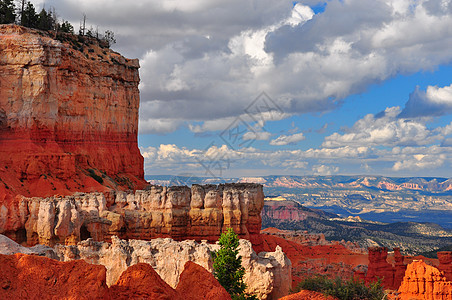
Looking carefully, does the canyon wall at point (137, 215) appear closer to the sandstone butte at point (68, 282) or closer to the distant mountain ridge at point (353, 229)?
the sandstone butte at point (68, 282)

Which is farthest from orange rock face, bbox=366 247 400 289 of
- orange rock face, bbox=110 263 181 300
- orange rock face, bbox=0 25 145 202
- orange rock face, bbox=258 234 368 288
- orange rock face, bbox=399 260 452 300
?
orange rock face, bbox=110 263 181 300

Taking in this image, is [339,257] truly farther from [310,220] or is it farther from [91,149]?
[310,220]

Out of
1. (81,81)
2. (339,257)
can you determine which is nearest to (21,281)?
(81,81)

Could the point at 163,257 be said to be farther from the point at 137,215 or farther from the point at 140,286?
the point at 137,215

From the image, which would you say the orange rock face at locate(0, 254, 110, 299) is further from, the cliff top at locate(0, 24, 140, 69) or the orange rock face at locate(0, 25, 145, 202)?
the cliff top at locate(0, 24, 140, 69)

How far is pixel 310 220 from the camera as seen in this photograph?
150 m

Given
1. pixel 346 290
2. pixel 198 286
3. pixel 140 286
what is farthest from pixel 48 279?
pixel 346 290

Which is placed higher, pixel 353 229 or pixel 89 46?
pixel 89 46

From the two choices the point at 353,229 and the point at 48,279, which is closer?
the point at 48,279

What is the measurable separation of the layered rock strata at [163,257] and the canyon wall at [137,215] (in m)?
8.92

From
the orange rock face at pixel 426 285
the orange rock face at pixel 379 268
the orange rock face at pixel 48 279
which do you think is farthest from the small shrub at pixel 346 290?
the orange rock face at pixel 379 268

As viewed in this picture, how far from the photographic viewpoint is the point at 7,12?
Result: 6956cm

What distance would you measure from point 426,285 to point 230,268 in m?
15.7

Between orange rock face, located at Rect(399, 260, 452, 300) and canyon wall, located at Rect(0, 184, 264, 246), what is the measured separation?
43.2 feet
